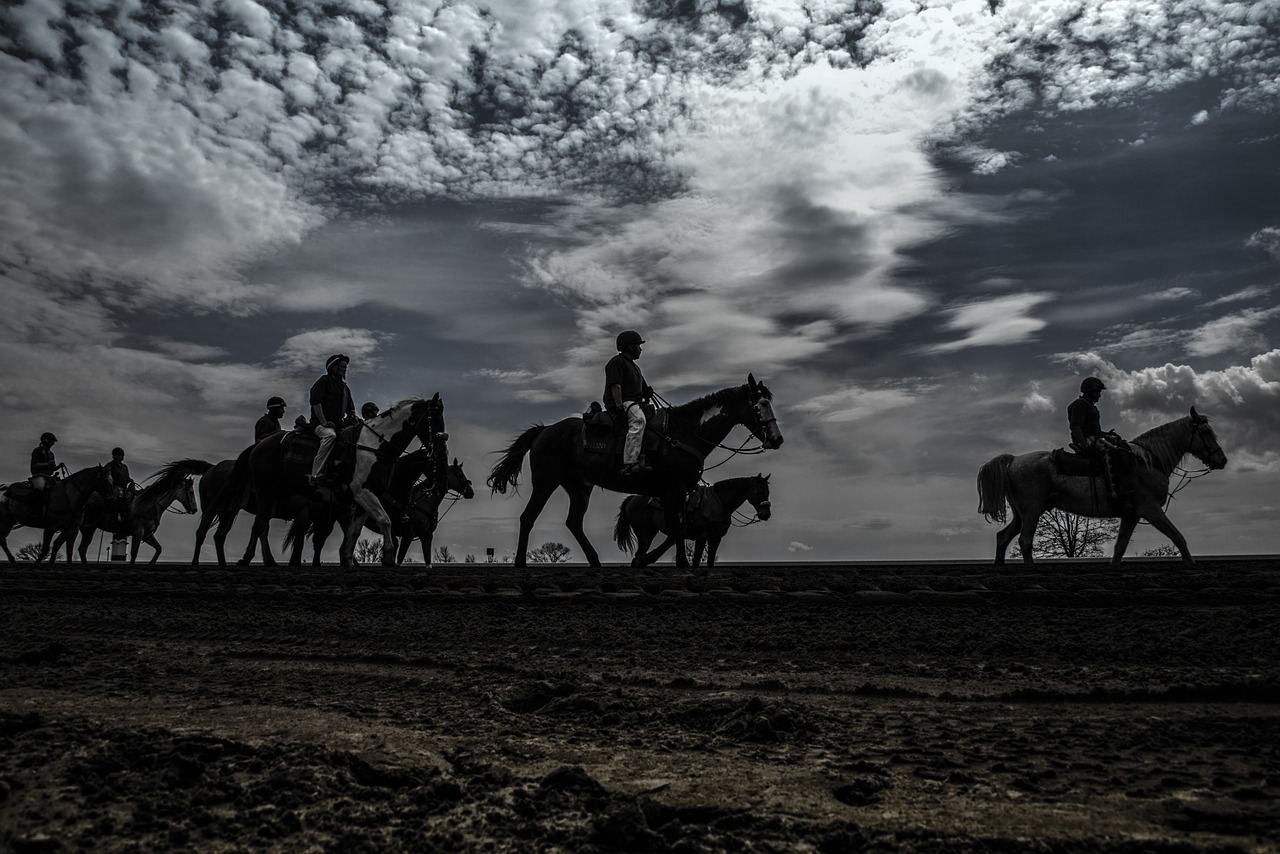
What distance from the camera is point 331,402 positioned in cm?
1405

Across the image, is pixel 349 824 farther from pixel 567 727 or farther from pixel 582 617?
pixel 582 617

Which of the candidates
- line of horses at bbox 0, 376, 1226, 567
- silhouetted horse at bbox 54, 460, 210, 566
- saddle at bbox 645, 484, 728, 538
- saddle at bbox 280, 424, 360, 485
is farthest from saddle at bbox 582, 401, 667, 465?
silhouetted horse at bbox 54, 460, 210, 566

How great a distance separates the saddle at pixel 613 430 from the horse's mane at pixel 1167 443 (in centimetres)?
786

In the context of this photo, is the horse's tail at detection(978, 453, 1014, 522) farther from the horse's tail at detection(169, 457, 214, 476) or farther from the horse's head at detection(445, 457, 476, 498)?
the horse's tail at detection(169, 457, 214, 476)

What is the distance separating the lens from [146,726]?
11.0ft

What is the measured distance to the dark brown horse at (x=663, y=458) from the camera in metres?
12.3

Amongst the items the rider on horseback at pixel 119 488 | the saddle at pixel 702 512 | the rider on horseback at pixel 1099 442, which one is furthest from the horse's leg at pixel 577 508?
the rider on horseback at pixel 119 488

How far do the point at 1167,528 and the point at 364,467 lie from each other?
39.4ft

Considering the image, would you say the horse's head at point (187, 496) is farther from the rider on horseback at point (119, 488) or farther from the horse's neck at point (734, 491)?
the horse's neck at point (734, 491)

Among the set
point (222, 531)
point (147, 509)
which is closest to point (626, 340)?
point (222, 531)

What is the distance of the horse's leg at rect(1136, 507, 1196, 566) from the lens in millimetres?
12346

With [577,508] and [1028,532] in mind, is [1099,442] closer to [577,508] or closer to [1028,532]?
[1028,532]

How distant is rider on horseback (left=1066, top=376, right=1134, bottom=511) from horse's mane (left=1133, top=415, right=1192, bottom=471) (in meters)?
0.60

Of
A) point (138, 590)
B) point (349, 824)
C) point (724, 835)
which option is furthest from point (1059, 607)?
point (138, 590)
